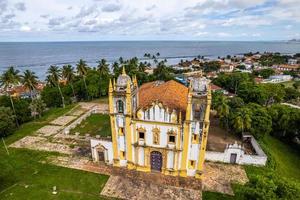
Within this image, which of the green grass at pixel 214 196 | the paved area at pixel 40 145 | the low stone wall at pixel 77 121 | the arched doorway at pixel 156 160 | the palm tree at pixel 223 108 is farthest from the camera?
the low stone wall at pixel 77 121

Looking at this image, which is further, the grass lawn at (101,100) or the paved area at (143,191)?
the grass lawn at (101,100)

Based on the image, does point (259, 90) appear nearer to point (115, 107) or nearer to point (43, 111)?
point (115, 107)

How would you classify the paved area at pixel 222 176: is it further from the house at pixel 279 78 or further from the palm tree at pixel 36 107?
the house at pixel 279 78

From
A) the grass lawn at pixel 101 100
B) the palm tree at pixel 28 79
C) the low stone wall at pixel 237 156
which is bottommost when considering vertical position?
the grass lawn at pixel 101 100

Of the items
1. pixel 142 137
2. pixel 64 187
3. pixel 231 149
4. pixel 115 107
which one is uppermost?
pixel 115 107

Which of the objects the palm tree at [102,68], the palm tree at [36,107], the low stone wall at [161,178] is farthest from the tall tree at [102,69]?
the low stone wall at [161,178]

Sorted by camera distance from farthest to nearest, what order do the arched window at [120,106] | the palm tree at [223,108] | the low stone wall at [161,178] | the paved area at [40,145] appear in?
1. the palm tree at [223,108]
2. the paved area at [40,145]
3. the arched window at [120,106]
4. the low stone wall at [161,178]

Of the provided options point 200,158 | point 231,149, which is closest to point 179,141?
point 200,158

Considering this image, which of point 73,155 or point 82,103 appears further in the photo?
point 82,103

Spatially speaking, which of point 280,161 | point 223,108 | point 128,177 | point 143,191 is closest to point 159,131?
point 143,191
